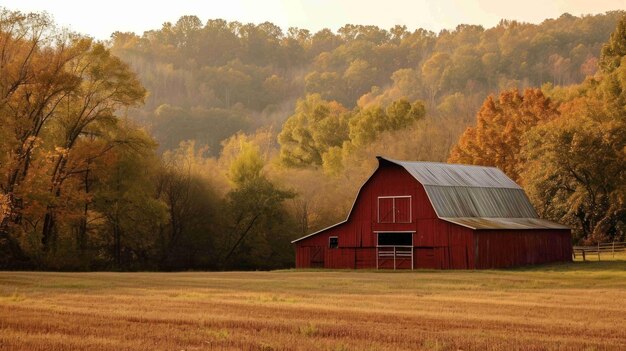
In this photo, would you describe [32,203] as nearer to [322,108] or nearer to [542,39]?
[322,108]

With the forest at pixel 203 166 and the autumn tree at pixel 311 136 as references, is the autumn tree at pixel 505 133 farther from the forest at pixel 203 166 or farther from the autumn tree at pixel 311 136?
the autumn tree at pixel 311 136

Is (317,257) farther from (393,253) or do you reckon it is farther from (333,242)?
(393,253)

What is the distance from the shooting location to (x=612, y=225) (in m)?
75.3

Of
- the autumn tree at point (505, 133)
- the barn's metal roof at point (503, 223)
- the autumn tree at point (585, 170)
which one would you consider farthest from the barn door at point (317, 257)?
the autumn tree at point (505, 133)

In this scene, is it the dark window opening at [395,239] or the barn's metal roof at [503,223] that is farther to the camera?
the dark window opening at [395,239]

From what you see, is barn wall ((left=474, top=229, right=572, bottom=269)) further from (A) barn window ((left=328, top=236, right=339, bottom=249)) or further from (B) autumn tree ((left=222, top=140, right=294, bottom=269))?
(B) autumn tree ((left=222, top=140, right=294, bottom=269))

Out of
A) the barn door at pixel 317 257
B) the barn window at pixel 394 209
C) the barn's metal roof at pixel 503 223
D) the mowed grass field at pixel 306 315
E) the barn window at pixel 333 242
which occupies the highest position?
the barn window at pixel 394 209

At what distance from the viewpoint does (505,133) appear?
3479 inches

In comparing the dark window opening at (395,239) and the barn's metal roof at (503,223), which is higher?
the barn's metal roof at (503,223)

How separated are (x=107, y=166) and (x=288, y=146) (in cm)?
5542

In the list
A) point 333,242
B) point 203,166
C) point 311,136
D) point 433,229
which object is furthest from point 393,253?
point 311,136

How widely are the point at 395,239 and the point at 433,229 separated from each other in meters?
3.36

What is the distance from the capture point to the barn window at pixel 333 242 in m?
68.4

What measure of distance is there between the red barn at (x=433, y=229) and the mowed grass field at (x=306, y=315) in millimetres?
16965
